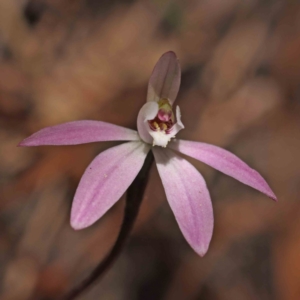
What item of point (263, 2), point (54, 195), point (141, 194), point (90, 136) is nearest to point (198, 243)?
point (141, 194)

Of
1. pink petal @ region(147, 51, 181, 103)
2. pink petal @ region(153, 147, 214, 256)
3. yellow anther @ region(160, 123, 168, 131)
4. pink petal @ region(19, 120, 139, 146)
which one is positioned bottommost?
pink petal @ region(153, 147, 214, 256)

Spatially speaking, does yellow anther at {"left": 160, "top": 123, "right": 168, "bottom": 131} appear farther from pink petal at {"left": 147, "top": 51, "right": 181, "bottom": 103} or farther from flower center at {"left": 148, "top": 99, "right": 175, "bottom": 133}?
pink petal at {"left": 147, "top": 51, "right": 181, "bottom": 103}

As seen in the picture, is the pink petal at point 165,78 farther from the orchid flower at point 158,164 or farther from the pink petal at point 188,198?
the pink petal at point 188,198

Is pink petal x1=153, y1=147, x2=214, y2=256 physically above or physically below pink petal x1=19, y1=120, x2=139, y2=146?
below

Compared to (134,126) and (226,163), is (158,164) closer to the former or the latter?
(226,163)

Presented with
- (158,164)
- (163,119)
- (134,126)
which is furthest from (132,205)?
(134,126)

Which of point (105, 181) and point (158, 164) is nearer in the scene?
point (105, 181)

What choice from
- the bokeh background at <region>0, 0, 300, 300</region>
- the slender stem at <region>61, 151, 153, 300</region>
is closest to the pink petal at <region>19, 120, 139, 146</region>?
the slender stem at <region>61, 151, 153, 300</region>
